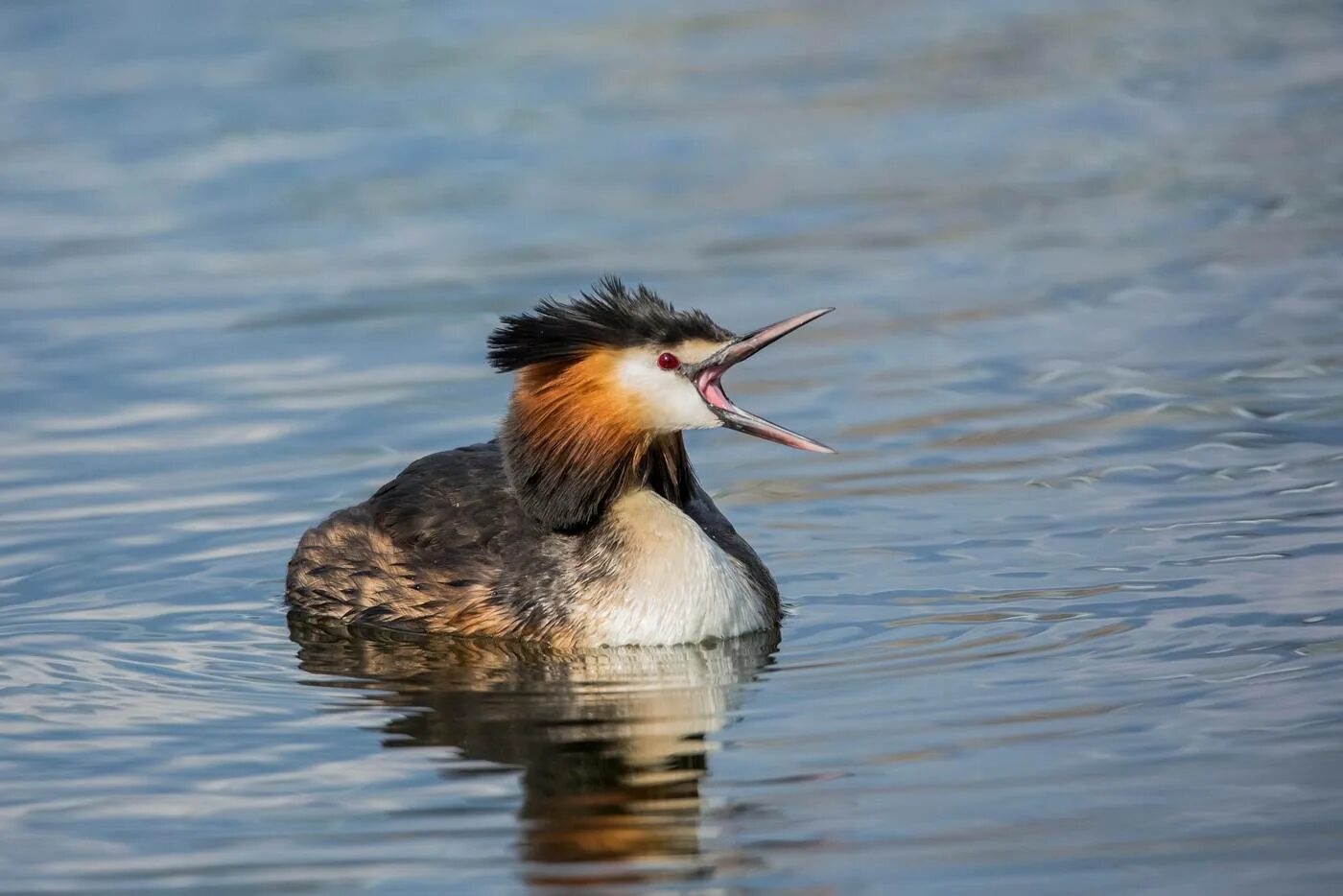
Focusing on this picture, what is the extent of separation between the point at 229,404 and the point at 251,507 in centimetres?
191

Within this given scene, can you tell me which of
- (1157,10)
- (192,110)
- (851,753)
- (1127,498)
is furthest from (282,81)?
(851,753)

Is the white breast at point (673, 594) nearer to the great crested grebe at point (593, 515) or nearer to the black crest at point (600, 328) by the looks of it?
the great crested grebe at point (593, 515)

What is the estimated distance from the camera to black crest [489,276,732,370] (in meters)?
11.1

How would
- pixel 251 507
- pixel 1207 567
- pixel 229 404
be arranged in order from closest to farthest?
pixel 1207 567
pixel 251 507
pixel 229 404

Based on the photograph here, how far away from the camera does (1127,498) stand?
12.7 meters

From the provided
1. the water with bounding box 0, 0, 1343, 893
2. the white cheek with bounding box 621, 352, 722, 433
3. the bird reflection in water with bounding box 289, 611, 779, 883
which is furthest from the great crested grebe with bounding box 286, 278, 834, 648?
the water with bounding box 0, 0, 1343, 893

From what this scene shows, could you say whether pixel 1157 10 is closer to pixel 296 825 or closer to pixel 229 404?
pixel 229 404

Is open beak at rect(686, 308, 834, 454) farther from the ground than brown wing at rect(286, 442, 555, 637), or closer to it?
farther from the ground

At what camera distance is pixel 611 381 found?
36.6ft

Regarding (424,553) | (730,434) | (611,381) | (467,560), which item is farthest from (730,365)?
(730,434)

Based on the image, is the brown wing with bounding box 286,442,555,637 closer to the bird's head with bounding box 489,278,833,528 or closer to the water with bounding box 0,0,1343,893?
the water with bounding box 0,0,1343,893

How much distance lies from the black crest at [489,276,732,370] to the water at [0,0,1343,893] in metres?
1.31

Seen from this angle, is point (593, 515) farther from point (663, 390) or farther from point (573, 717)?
point (573, 717)

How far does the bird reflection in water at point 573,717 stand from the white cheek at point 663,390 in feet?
3.24
